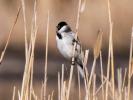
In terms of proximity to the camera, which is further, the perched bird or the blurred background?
the blurred background

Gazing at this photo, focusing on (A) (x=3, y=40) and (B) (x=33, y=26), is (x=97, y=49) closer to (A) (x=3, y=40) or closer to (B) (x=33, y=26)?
(B) (x=33, y=26)

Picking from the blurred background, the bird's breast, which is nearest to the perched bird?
the bird's breast

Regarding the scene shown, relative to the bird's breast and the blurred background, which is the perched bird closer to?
the bird's breast

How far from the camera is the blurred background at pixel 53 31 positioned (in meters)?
8.09

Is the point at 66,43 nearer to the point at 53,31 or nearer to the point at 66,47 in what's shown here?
the point at 66,47

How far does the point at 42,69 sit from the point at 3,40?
0.41 metres

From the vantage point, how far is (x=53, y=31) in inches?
334

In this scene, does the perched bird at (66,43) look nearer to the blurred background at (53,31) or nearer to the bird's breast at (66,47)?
the bird's breast at (66,47)

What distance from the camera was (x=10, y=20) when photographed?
28.0 feet

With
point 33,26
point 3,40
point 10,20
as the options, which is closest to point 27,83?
point 33,26

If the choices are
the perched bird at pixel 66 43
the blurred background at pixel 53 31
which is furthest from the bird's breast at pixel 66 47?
the blurred background at pixel 53 31

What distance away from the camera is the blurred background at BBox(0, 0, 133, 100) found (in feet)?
26.6

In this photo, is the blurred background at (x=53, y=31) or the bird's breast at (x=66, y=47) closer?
the bird's breast at (x=66, y=47)

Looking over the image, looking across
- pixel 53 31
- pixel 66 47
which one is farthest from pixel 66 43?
pixel 53 31
